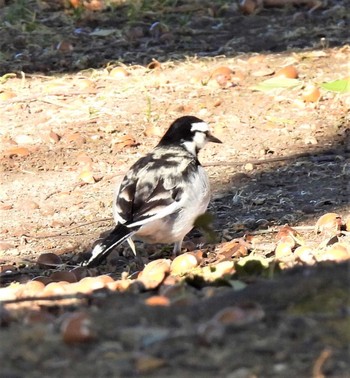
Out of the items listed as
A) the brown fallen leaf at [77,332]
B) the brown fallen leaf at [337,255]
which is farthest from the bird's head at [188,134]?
the brown fallen leaf at [77,332]

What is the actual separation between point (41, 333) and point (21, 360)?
0.25 metres

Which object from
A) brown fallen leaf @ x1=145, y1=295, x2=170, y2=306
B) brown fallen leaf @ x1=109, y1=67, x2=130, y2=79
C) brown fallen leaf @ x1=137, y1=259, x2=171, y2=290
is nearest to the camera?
brown fallen leaf @ x1=145, y1=295, x2=170, y2=306

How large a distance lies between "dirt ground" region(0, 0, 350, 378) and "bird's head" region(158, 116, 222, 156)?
0.52 m

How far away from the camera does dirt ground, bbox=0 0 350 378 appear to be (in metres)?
4.21

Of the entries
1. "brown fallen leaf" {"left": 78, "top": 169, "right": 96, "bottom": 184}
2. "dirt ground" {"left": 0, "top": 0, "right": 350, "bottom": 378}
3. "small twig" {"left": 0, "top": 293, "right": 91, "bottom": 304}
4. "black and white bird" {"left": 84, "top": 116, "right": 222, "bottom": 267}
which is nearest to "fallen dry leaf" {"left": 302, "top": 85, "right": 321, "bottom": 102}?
"dirt ground" {"left": 0, "top": 0, "right": 350, "bottom": 378}

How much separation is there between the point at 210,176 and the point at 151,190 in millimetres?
1578

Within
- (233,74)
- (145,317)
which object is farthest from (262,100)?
(145,317)

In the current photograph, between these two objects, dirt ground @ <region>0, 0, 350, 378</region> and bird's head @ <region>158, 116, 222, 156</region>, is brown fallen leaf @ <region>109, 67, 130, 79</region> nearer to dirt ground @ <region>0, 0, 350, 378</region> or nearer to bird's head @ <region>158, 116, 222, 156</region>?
dirt ground @ <region>0, 0, 350, 378</region>

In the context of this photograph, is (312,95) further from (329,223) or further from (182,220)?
(182,220)

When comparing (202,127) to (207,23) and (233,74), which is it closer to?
(233,74)

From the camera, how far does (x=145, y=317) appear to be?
4.50m

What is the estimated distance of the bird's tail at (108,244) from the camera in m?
7.06

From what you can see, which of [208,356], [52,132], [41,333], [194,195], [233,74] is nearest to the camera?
[208,356]

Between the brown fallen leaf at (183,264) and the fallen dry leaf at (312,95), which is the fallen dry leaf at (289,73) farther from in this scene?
the brown fallen leaf at (183,264)
